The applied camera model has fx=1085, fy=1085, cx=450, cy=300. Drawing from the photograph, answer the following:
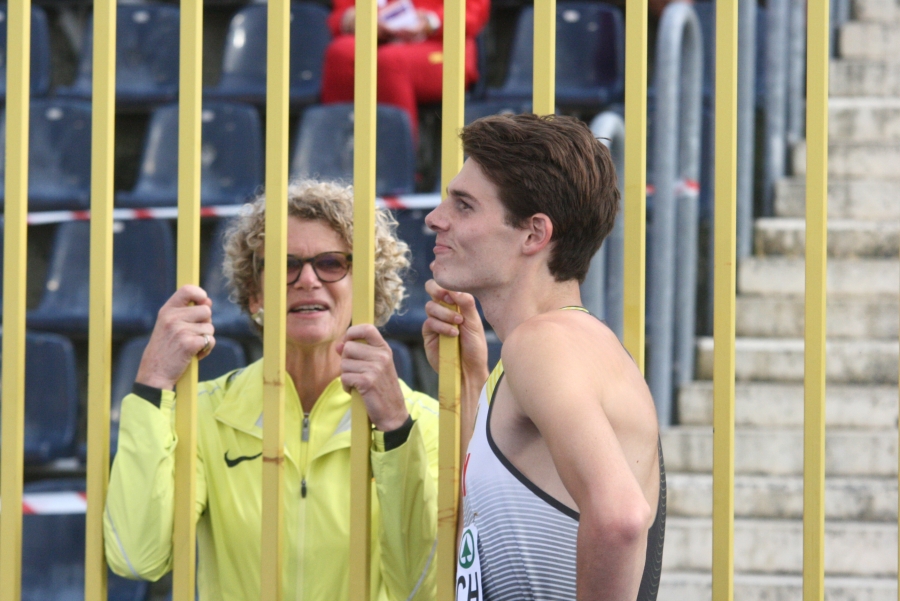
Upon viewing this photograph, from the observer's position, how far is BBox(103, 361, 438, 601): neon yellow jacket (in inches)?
70.4

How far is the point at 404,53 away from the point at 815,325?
10.9 feet

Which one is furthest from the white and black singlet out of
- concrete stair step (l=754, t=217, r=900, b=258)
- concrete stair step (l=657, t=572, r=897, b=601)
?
concrete stair step (l=754, t=217, r=900, b=258)

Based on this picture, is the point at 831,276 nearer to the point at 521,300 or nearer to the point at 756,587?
the point at 756,587

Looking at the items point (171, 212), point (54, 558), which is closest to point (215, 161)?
point (171, 212)

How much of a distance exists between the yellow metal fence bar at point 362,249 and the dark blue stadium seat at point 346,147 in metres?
2.58

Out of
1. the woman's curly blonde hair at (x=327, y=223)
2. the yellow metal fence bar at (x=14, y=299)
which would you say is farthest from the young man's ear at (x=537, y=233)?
the yellow metal fence bar at (x=14, y=299)

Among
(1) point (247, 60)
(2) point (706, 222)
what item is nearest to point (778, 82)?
(2) point (706, 222)

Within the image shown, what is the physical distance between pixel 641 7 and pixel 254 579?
1250mm

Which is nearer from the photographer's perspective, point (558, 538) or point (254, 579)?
point (558, 538)

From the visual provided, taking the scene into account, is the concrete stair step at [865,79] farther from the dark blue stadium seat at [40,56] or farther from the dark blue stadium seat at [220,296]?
the dark blue stadium seat at [40,56]

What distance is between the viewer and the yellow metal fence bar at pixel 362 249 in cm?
172

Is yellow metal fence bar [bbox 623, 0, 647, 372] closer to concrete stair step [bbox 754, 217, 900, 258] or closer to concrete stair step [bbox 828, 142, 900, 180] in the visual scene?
concrete stair step [bbox 754, 217, 900, 258]

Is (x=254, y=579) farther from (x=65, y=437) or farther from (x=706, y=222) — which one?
(x=706, y=222)

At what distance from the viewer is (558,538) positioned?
144 centimetres
